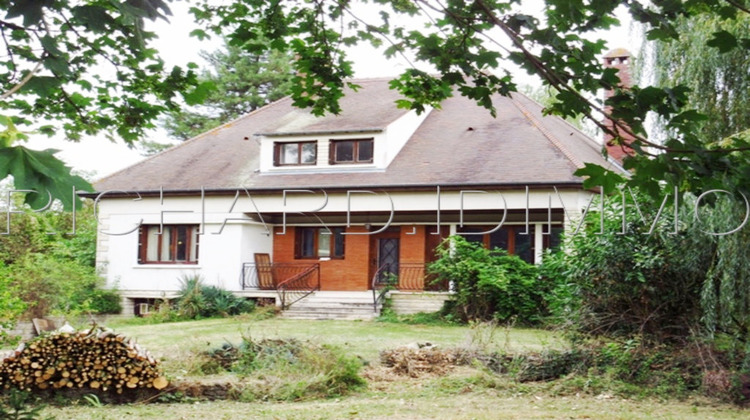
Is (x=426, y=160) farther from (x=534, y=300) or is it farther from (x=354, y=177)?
(x=534, y=300)

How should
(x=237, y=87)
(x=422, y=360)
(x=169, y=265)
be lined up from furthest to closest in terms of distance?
(x=237, y=87) < (x=169, y=265) < (x=422, y=360)

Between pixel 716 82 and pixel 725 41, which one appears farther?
pixel 716 82

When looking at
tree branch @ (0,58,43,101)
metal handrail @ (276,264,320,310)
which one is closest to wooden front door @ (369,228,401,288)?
metal handrail @ (276,264,320,310)

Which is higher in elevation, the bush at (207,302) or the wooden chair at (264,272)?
the wooden chair at (264,272)

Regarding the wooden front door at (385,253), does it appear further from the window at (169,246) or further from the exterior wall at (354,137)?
the window at (169,246)

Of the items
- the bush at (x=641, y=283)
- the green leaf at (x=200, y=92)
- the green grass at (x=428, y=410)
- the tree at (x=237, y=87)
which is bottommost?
the green grass at (x=428, y=410)

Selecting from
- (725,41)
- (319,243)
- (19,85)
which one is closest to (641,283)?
(725,41)

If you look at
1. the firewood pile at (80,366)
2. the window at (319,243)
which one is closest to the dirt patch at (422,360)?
the firewood pile at (80,366)

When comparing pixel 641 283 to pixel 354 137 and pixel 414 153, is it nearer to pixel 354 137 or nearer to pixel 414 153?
pixel 414 153

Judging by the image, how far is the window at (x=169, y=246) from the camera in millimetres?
25109

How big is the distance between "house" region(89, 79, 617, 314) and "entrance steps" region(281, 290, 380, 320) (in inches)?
17.1

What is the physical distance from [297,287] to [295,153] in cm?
415

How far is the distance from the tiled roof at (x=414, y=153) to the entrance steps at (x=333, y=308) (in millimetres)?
3190

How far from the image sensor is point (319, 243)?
25.5 m
